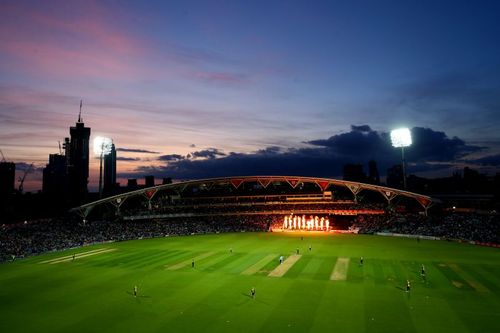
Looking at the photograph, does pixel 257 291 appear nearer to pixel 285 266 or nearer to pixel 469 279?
pixel 285 266

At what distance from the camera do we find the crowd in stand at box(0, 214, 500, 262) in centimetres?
6234

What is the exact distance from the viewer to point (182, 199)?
106m

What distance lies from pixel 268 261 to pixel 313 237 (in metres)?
28.1

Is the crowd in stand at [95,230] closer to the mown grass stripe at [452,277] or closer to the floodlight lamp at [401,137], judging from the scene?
the floodlight lamp at [401,137]

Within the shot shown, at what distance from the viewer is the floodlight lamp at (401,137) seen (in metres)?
78.8

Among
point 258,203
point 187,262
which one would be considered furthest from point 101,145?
point 187,262

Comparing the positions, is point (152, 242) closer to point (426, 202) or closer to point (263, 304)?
point (263, 304)

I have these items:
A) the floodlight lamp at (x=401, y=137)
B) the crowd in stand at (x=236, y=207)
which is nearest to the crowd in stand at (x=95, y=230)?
the crowd in stand at (x=236, y=207)

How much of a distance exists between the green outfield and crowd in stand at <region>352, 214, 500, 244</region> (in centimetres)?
928

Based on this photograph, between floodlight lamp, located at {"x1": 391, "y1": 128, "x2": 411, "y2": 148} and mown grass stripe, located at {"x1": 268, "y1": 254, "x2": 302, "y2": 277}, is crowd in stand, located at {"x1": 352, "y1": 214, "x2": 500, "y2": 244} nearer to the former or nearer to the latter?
floodlight lamp, located at {"x1": 391, "y1": 128, "x2": 411, "y2": 148}

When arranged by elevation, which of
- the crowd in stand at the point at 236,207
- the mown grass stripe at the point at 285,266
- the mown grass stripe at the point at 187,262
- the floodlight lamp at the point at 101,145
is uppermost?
the floodlight lamp at the point at 101,145

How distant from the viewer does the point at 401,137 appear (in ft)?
261

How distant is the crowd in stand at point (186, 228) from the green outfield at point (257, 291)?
308 inches

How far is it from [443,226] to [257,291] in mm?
54174
